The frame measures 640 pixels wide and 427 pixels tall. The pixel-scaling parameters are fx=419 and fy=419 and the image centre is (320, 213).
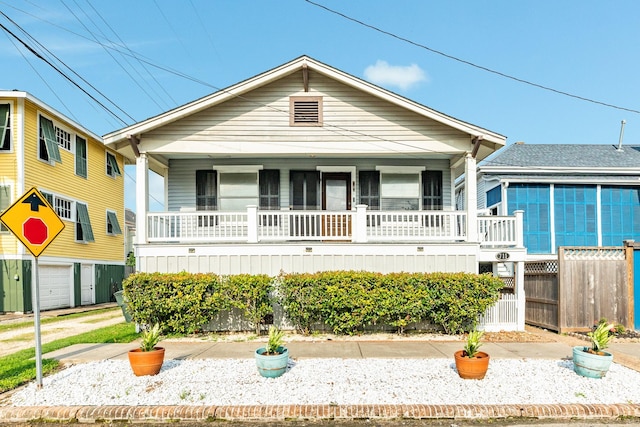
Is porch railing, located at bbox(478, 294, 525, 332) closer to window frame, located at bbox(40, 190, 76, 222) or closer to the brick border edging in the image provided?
the brick border edging

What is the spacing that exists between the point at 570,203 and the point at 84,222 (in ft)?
69.0

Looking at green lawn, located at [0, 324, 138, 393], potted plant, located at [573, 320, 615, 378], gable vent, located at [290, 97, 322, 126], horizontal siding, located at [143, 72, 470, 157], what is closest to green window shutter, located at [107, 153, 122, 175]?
green lawn, located at [0, 324, 138, 393]

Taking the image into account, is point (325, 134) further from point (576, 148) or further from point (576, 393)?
point (576, 148)

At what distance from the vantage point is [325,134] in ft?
37.4

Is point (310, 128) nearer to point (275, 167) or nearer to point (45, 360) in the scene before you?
point (275, 167)

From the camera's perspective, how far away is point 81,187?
19.7 metres

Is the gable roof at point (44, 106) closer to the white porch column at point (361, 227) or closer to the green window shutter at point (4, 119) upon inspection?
the green window shutter at point (4, 119)

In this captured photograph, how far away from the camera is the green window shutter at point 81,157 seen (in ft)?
64.3

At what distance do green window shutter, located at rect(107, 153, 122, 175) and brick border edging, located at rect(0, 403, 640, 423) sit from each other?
19.7 m

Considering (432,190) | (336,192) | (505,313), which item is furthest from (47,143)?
(505,313)

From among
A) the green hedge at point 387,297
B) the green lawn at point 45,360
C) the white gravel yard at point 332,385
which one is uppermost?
the green hedge at point 387,297

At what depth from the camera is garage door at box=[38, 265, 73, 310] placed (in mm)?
16922

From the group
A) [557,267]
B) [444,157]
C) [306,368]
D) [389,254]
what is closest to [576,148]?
[444,157]

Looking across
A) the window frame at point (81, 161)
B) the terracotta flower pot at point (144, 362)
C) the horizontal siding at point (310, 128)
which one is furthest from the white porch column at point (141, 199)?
the window frame at point (81, 161)
